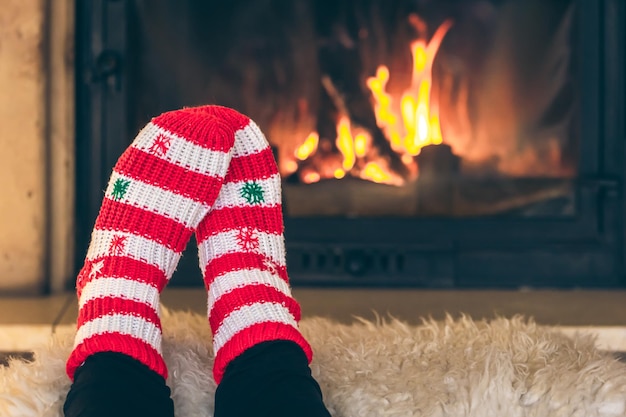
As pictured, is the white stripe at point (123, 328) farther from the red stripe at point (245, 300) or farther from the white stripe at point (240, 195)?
the white stripe at point (240, 195)

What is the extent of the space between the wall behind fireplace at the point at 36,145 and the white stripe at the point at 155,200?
505mm

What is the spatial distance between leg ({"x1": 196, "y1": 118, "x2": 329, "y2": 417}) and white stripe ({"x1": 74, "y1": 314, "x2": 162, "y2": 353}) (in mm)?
71

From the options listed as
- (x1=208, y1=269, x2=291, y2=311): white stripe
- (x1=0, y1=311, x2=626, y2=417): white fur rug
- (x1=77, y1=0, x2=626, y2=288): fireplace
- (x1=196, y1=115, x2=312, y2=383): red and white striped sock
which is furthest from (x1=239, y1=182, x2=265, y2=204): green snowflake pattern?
(x1=77, y1=0, x2=626, y2=288): fireplace

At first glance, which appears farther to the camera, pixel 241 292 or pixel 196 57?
pixel 196 57

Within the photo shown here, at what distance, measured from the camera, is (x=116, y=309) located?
1.02m

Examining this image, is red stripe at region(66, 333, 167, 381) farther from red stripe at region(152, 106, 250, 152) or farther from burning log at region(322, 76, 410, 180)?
burning log at region(322, 76, 410, 180)

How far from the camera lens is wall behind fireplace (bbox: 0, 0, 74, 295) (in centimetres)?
156

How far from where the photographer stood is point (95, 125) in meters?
1.65

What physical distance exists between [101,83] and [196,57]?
0.59 ft

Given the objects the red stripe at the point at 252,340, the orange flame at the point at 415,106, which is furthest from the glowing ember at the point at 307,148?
the red stripe at the point at 252,340

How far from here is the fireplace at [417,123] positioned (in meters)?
1.67

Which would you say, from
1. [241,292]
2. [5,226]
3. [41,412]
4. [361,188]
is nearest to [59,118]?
[5,226]

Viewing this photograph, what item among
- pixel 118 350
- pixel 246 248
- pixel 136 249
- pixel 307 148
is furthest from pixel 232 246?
pixel 307 148

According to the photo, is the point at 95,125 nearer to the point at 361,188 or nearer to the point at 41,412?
the point at 361,188
